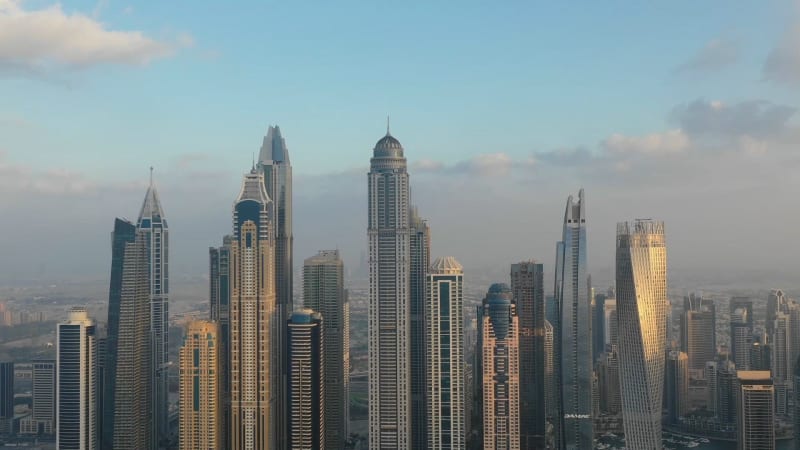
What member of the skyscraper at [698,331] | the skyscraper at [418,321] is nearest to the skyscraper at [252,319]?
the skyscraper at [418,321]

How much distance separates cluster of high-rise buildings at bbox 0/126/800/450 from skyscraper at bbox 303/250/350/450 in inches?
1.7

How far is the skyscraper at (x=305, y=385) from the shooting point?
835 inches

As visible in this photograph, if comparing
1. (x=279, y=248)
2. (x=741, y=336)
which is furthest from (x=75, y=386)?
(x=741, y=336)

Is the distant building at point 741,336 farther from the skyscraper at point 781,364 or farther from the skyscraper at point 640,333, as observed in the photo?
the skyscraper at point 640,333

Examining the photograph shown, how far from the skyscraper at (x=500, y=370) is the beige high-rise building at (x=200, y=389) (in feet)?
21.2

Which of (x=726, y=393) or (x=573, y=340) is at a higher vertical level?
(x=573, y=340)

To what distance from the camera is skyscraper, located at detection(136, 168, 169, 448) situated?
22.9m

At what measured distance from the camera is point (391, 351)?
72.8 feet

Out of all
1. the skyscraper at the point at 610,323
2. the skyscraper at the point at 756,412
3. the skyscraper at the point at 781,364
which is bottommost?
the skyscraper at the point at 756,412

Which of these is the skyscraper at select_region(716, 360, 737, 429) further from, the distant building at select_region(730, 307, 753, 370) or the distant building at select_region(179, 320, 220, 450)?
the distant building at select_region(179, 320, 220, 450)

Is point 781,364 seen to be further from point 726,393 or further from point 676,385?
point 676,385

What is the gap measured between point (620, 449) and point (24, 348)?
49.2 ft

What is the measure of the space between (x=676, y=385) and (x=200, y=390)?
44.1 feet

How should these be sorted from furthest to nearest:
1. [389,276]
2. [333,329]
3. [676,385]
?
[676,385]
[333,329]
[389,276]
